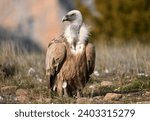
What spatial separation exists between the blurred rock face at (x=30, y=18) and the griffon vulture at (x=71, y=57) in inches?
1550

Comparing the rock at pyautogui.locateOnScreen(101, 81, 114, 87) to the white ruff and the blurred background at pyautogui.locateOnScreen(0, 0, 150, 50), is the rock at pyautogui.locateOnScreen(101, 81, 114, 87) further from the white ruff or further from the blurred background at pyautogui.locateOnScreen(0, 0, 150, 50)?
the blurred background at pyautogui.locateOnScreen(0, 0, 150, 50)

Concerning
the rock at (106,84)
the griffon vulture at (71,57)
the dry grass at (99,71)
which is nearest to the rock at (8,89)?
the dry grass at (99,71)

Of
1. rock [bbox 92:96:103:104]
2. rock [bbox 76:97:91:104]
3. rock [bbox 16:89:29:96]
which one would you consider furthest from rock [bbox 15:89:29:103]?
rock [bbox 92:96:103:104]

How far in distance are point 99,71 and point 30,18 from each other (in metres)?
40.1

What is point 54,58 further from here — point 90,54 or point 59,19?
point 59,19

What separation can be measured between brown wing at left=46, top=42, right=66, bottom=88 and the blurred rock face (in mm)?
39396

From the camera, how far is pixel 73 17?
1033cm

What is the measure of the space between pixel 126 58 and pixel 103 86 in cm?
219

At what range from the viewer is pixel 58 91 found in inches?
410

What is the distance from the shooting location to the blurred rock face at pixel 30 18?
50.6m

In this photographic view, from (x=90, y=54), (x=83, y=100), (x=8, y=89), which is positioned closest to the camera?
(x=83, y=100)

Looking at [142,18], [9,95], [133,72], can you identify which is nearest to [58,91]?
[9,95]

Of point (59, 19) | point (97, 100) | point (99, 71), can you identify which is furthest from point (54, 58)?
point (59, 19)

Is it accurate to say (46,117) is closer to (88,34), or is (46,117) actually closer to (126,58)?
(88,34)
